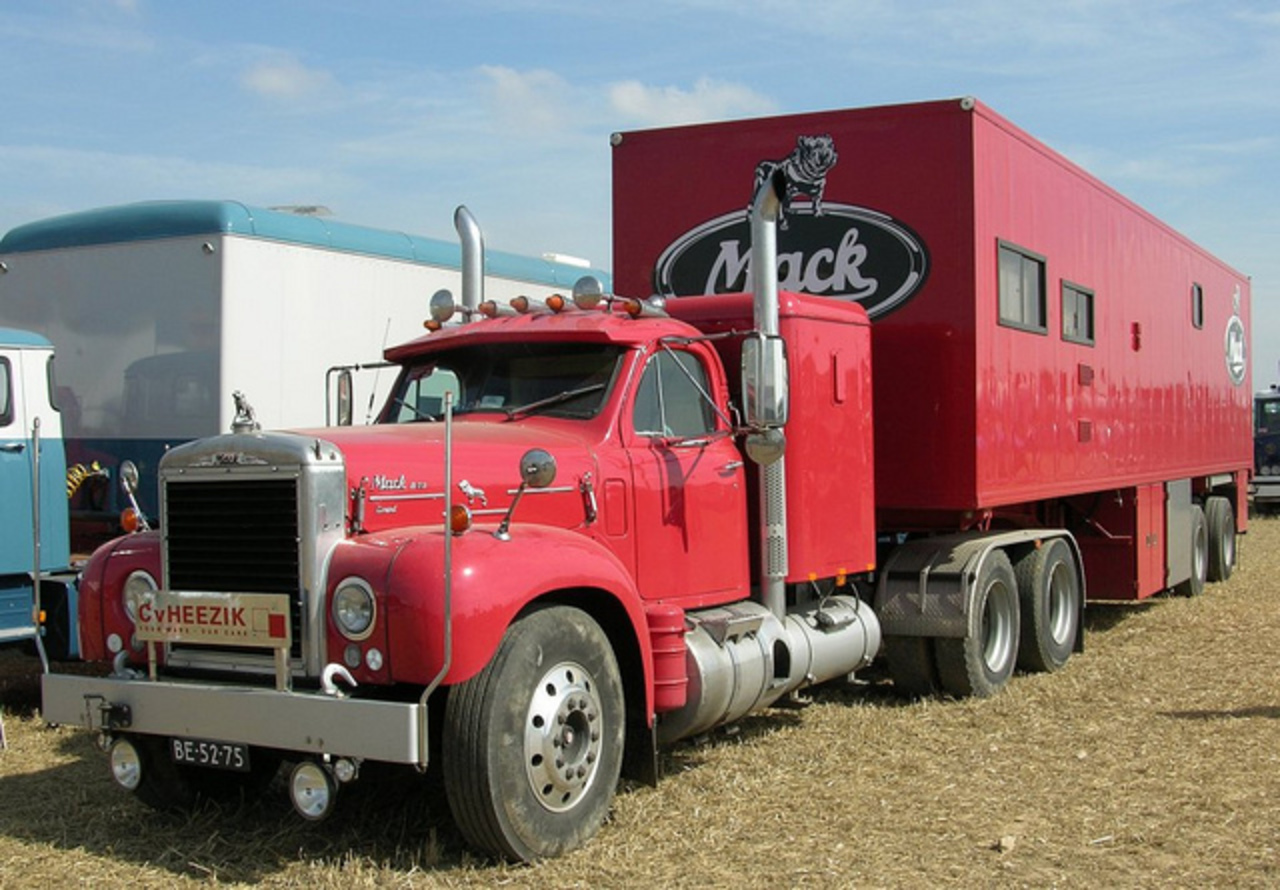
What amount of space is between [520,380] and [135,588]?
81.8 inches

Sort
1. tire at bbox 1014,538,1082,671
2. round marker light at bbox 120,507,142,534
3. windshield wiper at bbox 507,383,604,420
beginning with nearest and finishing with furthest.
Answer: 1. round marker light at bbox 120,507,142,534
2. windshield wiper at bbox 507,383,604,420
3. tire at bbox 1014,538,1082,671

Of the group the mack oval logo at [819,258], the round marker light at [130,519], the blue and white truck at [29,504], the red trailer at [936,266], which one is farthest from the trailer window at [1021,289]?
the blue and white truck at [29,504]

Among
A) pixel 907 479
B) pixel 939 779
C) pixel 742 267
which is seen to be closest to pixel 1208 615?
pixel 907 479

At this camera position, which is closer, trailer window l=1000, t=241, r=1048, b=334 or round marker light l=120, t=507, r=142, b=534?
round marker light l=120, t=507, r=142, b=534

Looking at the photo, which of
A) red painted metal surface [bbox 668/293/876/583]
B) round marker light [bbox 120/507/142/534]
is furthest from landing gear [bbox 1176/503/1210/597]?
round marker light [bbox 120/507/142/534]

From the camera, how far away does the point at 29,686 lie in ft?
33.6

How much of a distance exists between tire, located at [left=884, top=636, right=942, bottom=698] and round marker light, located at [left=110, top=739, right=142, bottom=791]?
15.9 feet

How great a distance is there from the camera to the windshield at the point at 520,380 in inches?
278

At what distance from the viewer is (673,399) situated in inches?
290

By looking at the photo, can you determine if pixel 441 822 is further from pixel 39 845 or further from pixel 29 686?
pixel 29 686

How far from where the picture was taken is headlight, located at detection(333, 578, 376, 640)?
5.37 meters

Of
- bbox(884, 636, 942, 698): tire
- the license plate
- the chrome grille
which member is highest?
the chrome grille

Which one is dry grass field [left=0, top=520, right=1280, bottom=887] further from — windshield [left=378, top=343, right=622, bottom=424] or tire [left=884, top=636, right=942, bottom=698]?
windshield [left=378, top=343, right=622, bottom=424]

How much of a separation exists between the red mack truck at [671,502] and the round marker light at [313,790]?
0.01 meters
